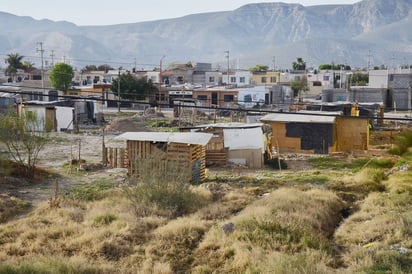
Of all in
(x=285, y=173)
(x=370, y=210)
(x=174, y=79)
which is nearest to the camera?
(x=370, y=210)

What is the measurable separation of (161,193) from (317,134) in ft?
51.8

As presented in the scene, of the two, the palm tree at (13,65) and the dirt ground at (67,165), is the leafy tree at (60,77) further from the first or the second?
the dirt ground at (67,165)

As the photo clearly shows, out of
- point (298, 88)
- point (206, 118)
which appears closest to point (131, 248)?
point (206, 118)

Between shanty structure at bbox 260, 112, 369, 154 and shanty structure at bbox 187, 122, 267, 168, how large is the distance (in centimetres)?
305

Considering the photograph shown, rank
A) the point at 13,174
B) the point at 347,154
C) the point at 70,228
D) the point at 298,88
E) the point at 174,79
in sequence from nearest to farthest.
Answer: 1. the point at 70,228
2. the point at 13,174
3. the point at 347,154
4. the point at 298,88
5. the point at 174,79

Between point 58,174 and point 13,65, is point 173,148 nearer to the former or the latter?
point 58,174

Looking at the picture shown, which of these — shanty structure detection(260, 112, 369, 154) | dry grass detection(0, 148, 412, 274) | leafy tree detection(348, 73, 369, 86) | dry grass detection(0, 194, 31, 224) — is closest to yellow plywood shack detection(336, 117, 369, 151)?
shanty structure detection(260, 112, 369, 154)

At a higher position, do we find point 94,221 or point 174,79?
point 174,79

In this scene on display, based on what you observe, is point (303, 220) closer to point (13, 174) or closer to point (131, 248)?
point (131, 248)

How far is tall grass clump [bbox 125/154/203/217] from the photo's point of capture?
1608 cm

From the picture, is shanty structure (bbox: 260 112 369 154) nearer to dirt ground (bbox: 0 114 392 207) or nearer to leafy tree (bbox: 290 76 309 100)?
dirt ground (bbox: 0 114 392 207)

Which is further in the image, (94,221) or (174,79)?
(174,79)

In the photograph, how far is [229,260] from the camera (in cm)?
1161

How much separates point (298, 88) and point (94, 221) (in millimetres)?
63110
